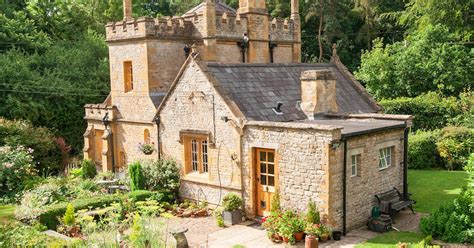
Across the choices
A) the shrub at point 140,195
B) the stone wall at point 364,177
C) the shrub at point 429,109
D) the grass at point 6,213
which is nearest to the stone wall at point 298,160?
the stone wall at point 364,177

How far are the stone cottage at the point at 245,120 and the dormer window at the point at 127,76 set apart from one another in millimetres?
50

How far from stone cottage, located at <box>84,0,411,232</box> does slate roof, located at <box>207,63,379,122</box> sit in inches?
2.1

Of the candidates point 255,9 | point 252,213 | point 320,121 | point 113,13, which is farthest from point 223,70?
point 113,13

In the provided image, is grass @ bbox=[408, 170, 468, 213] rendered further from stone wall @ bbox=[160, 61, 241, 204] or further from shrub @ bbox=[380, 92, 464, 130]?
stone wall @ bbox=[160, 61, 241, 204]

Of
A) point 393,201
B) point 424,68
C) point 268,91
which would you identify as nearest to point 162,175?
point 268,91

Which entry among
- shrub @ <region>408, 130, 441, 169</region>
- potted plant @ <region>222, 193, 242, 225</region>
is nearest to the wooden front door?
potted plant @ <region>222, 193, 242, 225</region>

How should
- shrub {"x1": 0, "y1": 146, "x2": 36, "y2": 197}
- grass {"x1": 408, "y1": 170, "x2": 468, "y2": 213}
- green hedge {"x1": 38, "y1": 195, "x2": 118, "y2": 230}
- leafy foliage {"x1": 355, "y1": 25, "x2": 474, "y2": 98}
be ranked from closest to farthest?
green hedge {"x1": 38, "y1": 195, "x2": 118, "y2": 230}
grass {"x1": 408, "y1": 170, "x2": 468, "y2": 213}
shrub {"x1": 0, "y1": 146, "x2": 36, "y2": 197}
leafy foliage {"x1": 355, "y1": 25, "x2": 474, "y2": 98}

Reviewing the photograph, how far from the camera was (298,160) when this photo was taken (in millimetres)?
14859

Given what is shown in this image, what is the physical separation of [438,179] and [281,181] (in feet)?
32.1

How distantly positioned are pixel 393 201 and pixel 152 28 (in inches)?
518

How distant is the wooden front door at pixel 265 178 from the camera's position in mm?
15891

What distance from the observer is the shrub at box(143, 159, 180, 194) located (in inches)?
741

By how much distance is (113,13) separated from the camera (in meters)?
43.8

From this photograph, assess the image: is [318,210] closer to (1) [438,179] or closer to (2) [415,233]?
(2) [415,233]
